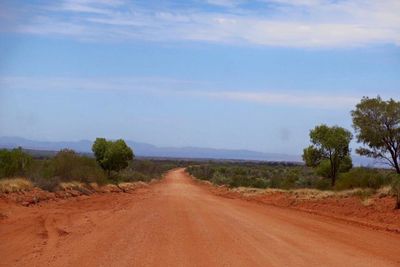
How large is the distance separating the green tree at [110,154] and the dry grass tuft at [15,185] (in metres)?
29.8

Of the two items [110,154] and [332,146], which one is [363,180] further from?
[110,154]

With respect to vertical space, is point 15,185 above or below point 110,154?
below

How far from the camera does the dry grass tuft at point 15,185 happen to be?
24.2 metres

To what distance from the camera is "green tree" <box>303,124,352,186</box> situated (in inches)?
1793

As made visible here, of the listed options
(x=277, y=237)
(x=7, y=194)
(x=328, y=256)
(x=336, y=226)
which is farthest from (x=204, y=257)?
(x=7, y=194)

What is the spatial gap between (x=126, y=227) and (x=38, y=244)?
13.4 feet

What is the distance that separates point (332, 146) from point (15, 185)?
28.4 metres

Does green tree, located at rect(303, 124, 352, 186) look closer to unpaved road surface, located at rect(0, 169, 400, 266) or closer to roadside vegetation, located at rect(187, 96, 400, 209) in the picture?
roadside vegetation, located at rect(187, 96, 400, 209)

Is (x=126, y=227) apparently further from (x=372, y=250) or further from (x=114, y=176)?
(x=114, y=176)

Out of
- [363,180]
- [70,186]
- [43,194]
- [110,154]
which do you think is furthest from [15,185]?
[110,154]

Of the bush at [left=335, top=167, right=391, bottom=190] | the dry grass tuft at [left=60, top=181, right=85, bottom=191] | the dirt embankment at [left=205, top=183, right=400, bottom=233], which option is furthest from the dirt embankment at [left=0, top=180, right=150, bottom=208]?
the bush at [left=335, top=167, right=391, bottom=190]

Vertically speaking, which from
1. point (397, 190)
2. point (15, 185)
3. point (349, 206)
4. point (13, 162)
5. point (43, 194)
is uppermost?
point (13, 162)

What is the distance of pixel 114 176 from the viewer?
59500 mm

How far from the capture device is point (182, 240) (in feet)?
46.8
